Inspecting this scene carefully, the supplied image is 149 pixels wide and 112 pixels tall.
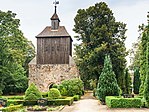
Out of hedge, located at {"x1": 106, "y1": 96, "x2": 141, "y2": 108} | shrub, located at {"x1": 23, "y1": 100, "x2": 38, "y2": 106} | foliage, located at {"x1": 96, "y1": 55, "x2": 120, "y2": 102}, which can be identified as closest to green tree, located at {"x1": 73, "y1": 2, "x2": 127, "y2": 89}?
foliage, located at {"x1": 96, "y1": 55, "x2": 120, "y2": 102}

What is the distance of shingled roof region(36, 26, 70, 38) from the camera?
39994 millimetres

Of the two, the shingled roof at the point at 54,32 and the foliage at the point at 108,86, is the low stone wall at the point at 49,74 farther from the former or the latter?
the foliage at the point at 108,86

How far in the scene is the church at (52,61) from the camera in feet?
129

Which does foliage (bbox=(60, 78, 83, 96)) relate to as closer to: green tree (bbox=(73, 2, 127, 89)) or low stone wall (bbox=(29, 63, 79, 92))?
green tree (bbox=(73, 2, 127, 89))

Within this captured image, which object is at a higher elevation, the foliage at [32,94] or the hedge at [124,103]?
the foliage at [32,94]

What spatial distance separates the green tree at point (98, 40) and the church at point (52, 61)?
2.97 metres

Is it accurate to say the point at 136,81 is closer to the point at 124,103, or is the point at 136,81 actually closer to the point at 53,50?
the point at 53,50

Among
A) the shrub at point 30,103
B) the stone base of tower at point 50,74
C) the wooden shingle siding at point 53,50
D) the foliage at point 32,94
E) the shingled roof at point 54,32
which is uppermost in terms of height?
the shingled roof at point 54,32

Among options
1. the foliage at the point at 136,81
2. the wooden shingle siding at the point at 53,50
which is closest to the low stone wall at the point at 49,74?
the wooden shingle siding at the point at 53,50

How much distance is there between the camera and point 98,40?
35312 millimetres

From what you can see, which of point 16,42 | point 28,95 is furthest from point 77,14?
point 28,95

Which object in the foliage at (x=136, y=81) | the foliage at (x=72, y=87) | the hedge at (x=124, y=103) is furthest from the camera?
the foliage at (x=136, y=81)

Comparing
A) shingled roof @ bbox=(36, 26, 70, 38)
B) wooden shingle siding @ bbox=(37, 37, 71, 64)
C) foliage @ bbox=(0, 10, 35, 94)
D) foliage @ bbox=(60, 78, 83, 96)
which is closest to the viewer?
foliage @ bbox=(60, 78, 83, 96)

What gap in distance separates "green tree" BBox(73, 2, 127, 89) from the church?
2.97 metres
